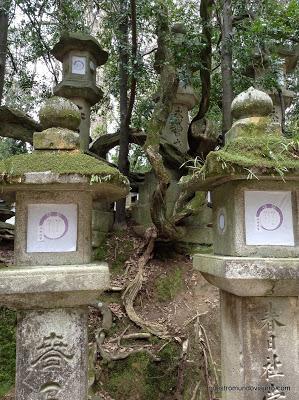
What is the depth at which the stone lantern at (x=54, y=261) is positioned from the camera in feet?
8.84

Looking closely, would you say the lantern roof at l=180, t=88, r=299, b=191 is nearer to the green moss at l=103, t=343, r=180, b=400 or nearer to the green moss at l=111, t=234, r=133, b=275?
the green moss at l=103, t=343, r=180, b=400

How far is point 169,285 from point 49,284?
4.01 m

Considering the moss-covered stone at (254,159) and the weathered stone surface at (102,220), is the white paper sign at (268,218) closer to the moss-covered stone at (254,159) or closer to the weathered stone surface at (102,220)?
the moss-covered stone at (254,159)

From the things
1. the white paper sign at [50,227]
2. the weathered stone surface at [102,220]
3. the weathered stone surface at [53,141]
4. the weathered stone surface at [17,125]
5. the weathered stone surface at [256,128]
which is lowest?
the white paper sign at [50,227]

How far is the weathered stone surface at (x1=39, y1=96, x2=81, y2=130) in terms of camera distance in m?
3.11

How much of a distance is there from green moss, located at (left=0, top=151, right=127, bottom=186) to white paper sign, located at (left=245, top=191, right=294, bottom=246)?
3.40 ft

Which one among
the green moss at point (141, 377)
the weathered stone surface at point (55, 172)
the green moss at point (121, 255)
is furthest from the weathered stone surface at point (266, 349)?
the green moss at point (121, 255)

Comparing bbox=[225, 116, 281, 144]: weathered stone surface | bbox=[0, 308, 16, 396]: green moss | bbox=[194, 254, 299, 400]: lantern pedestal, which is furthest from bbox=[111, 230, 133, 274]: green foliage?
bbox=[225, 116, 281, 144]: weathered stone surface

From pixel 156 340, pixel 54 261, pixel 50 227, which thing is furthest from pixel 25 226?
pixel 156 340

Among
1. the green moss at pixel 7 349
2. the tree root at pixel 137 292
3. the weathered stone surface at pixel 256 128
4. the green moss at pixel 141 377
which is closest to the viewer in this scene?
the weathered stone surface at pixel 256 128

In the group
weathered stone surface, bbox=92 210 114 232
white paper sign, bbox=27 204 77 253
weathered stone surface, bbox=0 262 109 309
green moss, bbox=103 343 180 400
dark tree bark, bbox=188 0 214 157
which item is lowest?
green moss, bbox=103 343 180 400

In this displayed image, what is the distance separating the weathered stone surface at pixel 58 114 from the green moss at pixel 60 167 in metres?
0.42

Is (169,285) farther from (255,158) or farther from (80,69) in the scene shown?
(80,69)

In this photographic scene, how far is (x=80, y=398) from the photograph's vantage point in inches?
117
